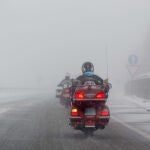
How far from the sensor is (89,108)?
1336 centimetres

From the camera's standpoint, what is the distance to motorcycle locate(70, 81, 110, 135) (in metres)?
13.2

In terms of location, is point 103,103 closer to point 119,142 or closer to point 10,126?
point 119,142

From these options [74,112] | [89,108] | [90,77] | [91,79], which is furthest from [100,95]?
[90,77]

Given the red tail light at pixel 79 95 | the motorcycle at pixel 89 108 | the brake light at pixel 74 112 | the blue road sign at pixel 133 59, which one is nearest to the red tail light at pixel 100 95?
the motorcycle at pixel 89 108

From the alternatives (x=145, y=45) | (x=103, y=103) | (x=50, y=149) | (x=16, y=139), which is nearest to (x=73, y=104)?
(x=103, y=103)

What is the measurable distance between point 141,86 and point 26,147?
30268mm

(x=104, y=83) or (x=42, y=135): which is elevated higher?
(x=104, y=83)

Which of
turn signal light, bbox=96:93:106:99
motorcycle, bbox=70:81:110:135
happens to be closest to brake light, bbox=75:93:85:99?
motorcycle, bbox=70:81:110:135

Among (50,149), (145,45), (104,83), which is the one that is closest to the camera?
(50,149)

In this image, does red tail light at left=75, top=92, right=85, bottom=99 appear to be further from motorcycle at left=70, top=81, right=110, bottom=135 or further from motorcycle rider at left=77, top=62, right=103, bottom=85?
motorcycle rider at left=77, top=62, right=103, bottom=85

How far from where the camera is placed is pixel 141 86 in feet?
135

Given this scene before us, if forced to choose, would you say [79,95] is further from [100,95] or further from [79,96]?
[100,95]

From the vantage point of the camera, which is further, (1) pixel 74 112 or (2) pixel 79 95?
(1) pixel 74 112

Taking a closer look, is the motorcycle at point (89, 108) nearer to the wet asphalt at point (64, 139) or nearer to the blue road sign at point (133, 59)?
the wet asphalt at point (64, 139)
